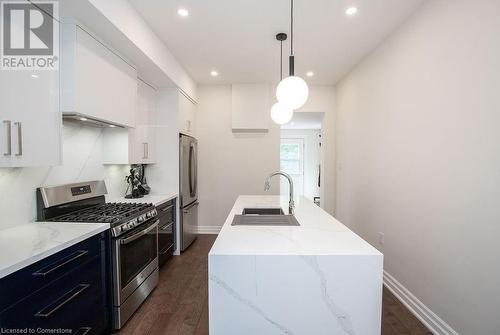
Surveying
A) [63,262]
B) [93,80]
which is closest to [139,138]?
[93,80]

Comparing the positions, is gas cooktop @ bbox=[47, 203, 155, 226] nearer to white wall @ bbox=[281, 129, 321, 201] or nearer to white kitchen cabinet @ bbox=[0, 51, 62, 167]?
white kitchen cabinet @ bbox=[0, 51, 62, 167]

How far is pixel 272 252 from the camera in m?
1.11

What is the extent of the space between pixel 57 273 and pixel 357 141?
3332 millimetres

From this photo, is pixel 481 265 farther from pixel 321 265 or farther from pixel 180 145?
pixel 180 145

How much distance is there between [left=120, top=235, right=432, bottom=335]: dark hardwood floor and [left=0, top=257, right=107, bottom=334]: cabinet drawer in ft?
1.20

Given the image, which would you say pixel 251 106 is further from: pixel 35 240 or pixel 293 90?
→ pixel 35 240

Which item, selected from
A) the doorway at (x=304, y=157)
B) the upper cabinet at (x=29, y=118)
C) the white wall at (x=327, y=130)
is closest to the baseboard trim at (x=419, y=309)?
the white wall at (x=327, y=130)

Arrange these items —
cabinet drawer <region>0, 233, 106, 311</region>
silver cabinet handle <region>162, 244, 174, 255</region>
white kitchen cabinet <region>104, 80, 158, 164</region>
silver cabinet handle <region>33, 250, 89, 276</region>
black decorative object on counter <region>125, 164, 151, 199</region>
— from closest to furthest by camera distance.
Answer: cabinet drawer <region>0, 233, 106, 311</region> → silver cabinet handle <region>33, 250, 89, 276</region> → white kitchen cabinet <region>104, 80, 158, 164</region> → silver cabinet handle <region>162, 244, 174, 255</region> → black decorative object on counter <region>125, 164, 151, 199</region>

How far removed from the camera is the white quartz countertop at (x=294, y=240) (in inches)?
43.9

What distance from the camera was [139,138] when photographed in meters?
2.78

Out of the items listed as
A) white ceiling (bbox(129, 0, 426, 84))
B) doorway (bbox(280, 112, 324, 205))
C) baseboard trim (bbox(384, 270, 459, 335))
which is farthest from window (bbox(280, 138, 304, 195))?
baseboard trim (bbox(384, 270, 459, 335))

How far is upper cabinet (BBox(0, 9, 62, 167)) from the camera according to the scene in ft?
4.25

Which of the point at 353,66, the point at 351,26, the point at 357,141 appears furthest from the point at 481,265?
the point at 353,66

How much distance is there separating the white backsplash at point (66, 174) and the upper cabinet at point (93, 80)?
0.39 m
